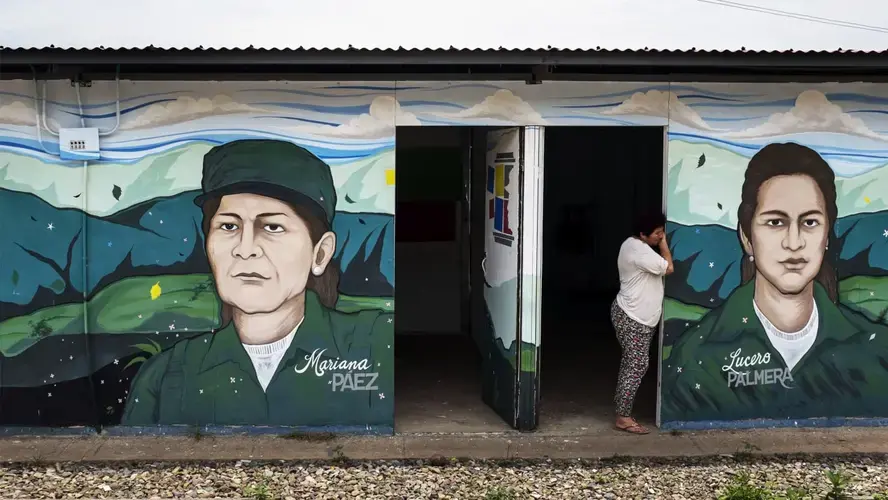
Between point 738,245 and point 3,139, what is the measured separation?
5.40 meters

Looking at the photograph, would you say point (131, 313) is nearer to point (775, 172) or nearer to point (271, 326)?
point (271, 326)

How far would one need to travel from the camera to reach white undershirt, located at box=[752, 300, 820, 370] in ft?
25.4

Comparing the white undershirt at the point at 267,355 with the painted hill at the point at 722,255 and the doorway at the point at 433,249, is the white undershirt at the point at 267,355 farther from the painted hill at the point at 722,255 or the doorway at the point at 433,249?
the painted hill at the point at 722,255

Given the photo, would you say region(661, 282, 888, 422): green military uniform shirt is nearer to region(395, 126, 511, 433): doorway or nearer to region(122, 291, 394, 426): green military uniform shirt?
region(122, 291, 394, 426): green military uniform shirt

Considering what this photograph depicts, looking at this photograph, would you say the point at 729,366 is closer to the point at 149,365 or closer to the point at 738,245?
the point at 738,245

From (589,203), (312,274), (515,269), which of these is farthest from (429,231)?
(312,274)

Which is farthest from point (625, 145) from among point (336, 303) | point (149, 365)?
point (149, 365)

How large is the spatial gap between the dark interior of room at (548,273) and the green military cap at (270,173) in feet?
6.33

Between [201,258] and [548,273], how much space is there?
7.66 meters

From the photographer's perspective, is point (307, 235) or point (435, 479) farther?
point (307, 235)

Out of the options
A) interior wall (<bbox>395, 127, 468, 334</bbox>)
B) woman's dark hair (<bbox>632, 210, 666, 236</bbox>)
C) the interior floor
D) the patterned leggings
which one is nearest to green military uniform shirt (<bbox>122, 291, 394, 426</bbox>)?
the interior floor

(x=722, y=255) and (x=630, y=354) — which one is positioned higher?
(x=722, y=255)

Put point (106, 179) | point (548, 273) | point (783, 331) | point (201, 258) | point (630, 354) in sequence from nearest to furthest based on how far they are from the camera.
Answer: point (106, 179) → point (201, 258) → point (630, 354) → point (783, 331) → point (548, 273)

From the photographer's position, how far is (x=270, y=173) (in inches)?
285
